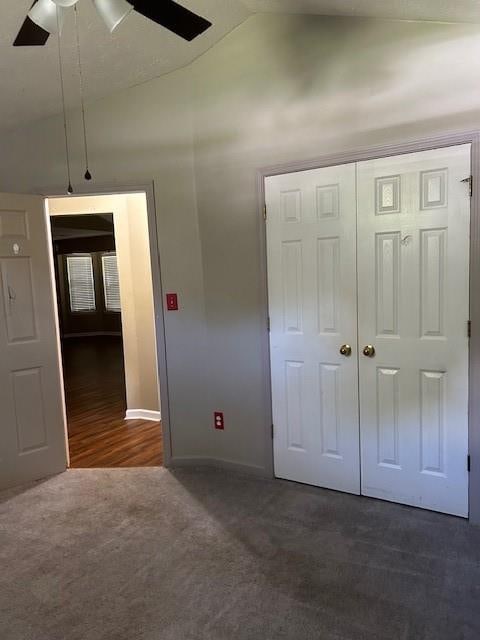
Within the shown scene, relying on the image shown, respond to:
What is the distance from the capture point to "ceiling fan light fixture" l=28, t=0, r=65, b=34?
5.41 ft

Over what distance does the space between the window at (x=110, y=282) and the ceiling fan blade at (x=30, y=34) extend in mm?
8711

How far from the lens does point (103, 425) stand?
4.57 metres

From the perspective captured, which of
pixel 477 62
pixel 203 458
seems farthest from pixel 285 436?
pixel 477 62

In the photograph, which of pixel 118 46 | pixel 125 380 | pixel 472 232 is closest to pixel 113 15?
pixel 118 46

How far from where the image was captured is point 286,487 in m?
3.07

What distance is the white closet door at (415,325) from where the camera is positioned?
2.48 meters

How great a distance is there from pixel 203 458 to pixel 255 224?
172 centimetres

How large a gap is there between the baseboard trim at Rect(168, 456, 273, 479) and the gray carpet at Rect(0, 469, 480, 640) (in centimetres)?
12

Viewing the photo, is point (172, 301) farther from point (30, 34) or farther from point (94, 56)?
point (30, 34)

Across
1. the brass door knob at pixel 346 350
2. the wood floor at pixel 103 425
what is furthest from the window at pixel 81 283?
the brass door knob at pixel 346 350

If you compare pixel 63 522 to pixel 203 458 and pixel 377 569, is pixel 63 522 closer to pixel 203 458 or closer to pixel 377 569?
pixel 203 458

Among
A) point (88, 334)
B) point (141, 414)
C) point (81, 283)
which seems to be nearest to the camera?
point (141, 414)

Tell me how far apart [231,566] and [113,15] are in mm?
2389

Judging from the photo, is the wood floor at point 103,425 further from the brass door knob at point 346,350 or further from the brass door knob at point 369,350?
the brass door knob at point 369,350
